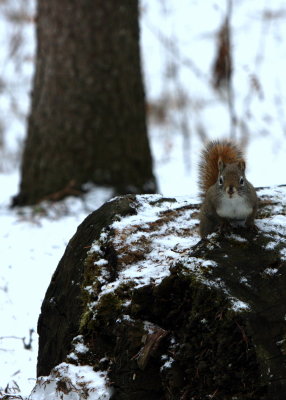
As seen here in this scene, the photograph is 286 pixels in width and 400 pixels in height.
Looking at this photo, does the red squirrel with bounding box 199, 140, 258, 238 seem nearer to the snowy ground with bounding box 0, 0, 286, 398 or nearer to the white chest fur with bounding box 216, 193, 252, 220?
the white chest fur with bounding box 216, 193, 252, 220

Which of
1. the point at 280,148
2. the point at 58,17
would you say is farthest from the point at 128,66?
the point at 280,148

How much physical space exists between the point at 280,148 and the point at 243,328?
6.45m

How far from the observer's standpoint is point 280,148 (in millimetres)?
8281

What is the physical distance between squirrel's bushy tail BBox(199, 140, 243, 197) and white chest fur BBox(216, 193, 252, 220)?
52 cm

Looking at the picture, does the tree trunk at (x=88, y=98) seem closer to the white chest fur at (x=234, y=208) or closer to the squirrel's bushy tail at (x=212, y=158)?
the squirrel's bushy tail at (x=212, y=158)

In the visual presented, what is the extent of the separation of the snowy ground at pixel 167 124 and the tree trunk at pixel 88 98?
0.25m

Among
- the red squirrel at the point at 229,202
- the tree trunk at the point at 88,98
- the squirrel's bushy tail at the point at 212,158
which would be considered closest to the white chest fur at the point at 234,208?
the red squirrel at the point at 229,202

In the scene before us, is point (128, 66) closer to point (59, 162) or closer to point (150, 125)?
point (59, 162)

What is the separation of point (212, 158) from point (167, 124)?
6455mm

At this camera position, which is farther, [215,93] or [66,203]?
[215,93]

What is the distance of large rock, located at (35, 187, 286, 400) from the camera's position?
2.09 meters

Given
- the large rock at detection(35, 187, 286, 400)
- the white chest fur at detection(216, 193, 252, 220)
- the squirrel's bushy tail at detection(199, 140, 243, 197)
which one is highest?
the squirrel's bushy tail at detection(199, 140, 243, 197)

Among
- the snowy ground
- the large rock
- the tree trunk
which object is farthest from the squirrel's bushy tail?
the tree trunk

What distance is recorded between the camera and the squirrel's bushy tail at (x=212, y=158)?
3156 millimetres
